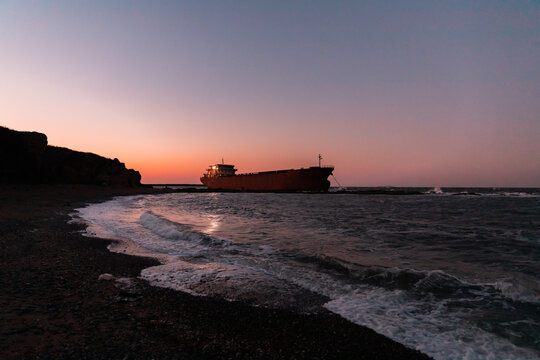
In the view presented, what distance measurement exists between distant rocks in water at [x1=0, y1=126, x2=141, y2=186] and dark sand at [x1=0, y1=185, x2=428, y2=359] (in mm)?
45577

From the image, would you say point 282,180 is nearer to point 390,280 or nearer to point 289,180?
point 289,180

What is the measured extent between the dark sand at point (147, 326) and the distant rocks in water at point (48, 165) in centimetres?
4558

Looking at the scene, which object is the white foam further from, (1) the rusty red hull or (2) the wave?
(1) the rusty red hull

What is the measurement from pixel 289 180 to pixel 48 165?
154 feet

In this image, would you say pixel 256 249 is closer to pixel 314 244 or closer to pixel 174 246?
pixel 314 244

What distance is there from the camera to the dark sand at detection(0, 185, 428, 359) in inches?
118

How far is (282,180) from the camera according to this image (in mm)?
69250

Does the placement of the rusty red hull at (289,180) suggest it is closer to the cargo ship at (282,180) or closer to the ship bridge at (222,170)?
the cargo ship at (282,180)

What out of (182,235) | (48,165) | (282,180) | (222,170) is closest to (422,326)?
(182,235)

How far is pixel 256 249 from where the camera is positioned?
30.3 feet

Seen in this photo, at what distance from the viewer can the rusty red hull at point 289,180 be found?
65812 mm

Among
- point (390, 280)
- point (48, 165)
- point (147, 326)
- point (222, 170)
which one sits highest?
point (222, 170)

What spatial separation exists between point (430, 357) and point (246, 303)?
2679mm

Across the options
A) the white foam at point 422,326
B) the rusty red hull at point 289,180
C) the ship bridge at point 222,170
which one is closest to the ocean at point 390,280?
the white foam at point 422,326
